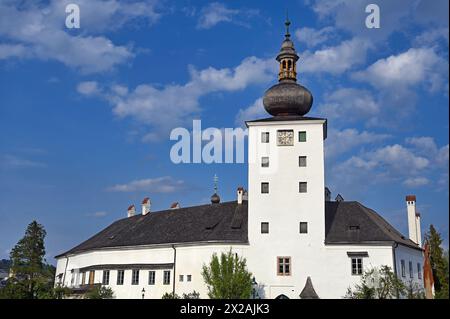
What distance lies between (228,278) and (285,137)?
10955 mm

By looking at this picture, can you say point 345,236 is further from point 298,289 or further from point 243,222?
point 243,222

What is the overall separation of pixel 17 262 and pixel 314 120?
26059mm

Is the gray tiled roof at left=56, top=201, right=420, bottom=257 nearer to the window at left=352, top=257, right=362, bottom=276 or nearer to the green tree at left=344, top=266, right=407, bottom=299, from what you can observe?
the window at left=352, top=257, right=362, bottom=276

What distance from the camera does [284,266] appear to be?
40.0 meters

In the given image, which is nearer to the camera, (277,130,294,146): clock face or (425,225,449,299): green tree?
(277,130,294,146): clock face

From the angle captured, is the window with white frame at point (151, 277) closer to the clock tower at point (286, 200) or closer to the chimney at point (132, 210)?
the clock tower at point (286, 200)

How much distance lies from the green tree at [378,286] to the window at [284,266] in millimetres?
4227

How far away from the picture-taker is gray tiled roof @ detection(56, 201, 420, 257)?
133ft

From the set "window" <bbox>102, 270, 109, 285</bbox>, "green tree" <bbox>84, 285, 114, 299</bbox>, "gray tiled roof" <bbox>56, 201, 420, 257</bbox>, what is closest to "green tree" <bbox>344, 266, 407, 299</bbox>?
"gray tiled roof" <bbox>56, 201, 420, 257</bbox>

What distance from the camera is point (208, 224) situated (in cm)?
4525

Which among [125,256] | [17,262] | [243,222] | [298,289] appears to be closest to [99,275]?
[125,256]

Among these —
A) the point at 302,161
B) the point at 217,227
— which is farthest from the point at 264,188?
the point at 217,227

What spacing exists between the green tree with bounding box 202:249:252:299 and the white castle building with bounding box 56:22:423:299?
1892mm
